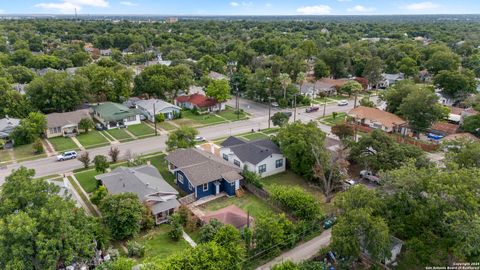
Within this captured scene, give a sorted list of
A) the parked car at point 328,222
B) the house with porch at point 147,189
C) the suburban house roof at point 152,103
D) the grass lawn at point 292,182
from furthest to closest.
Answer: the suburban house roof at point 152,103 < the grass lawn at point 292,182 < the house with porch at point 147,189 < the parked car at point 328,222

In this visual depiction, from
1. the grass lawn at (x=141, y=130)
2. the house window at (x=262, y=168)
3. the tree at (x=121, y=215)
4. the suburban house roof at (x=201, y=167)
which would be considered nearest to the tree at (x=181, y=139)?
the suburban house roof at (x=201, y=167)

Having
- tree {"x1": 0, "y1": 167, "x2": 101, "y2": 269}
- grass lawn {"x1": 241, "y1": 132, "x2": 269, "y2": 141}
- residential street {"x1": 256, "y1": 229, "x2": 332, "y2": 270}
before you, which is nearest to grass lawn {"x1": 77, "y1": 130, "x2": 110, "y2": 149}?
grass lawn {"x1": 241, "y1": 132, "x2": 269, "y2": 141}

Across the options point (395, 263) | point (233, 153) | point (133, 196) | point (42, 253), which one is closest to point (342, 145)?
point (233, 153)

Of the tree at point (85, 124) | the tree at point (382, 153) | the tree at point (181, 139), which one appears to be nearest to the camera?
the tree at point (382, 153)

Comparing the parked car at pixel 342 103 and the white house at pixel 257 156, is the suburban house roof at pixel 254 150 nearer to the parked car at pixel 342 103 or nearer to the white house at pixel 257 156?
the white house at pixel 257 156

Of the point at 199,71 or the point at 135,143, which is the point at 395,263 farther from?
the point at 199,71
